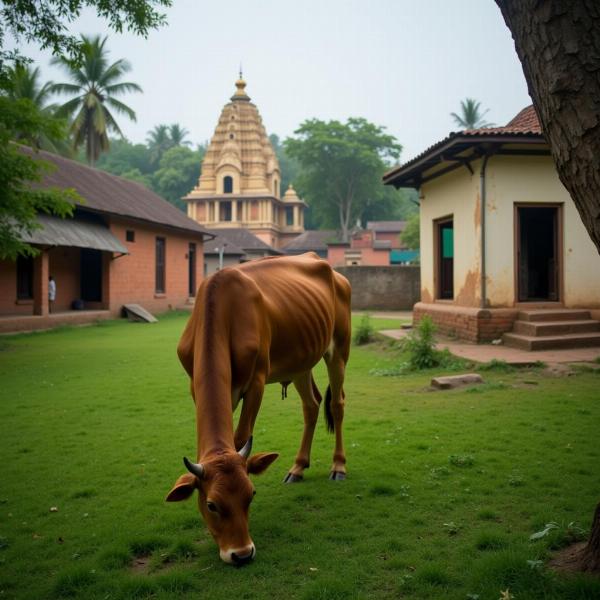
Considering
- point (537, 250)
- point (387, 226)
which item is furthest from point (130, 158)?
point (537, 250)

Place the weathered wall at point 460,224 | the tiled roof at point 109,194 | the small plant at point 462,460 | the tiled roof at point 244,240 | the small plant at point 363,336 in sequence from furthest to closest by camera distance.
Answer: the tiled roof at point 244,240, the tiled roof at point 109,194, the small plant at point 363,336, the weathered wall at point 460,224, the small plant at point 462,460

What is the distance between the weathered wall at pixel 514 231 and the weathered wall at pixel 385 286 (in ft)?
40.4

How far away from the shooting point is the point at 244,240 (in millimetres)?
44375

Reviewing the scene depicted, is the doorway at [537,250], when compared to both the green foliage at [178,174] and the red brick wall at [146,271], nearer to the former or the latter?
the red brick wall at [146,271]

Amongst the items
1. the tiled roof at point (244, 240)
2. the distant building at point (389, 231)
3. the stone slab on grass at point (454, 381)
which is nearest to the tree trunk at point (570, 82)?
the stone slab on grass at point (454, 381)

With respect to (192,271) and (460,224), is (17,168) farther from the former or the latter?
(192,271)

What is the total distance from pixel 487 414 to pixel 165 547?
403cm

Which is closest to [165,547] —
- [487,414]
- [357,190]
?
[487,414]

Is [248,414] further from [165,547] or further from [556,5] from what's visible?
[556,5]

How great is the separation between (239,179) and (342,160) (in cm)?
1154

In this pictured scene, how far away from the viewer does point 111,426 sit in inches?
243

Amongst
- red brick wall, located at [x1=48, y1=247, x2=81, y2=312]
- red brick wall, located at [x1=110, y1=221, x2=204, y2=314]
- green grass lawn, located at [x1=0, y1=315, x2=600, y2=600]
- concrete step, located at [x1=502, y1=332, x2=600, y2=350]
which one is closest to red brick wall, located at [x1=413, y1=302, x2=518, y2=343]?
concrete step, located at [x1=502, y1=332, x2=600, y2=350]

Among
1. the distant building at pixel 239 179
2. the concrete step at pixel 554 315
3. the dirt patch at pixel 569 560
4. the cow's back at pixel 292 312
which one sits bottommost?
the dirt patch at pixel 569 560

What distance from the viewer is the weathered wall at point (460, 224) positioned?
37.2ft
